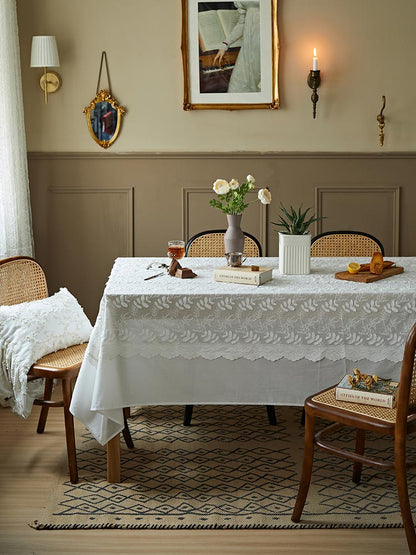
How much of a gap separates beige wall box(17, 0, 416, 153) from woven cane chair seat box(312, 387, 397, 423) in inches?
105

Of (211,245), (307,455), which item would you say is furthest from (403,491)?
(211,245)

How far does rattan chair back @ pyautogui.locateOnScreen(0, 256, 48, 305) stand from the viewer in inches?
137

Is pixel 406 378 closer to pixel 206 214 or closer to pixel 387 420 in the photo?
pixel 387 420

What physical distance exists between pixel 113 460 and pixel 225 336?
2.28 feet

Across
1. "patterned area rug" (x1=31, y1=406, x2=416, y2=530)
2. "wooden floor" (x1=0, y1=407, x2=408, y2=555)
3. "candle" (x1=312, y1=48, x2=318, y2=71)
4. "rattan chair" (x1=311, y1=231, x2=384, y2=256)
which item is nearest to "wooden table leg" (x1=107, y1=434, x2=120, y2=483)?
"patterned area rug" (x1=31, y1=406, x2=416, y2=530)

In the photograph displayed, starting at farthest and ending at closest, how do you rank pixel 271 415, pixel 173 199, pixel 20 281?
pixel 173 199 → pixel 271 415 → pixel 20 281

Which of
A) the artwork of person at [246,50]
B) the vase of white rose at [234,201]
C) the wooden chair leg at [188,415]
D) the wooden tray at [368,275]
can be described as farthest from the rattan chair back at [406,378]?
the artwork of person at [246,50]

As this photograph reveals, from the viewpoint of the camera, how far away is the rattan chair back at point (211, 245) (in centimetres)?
408

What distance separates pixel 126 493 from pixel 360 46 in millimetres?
3305

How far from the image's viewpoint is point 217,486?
299 cm

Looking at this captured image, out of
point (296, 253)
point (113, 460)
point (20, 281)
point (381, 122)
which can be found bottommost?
point (113, 460)

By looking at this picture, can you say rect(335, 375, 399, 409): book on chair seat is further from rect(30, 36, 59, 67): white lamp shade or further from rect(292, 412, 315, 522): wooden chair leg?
rect(30, 36, 59, 67): white lamp shade

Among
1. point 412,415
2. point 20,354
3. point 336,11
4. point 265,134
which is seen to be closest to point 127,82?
point 265,134

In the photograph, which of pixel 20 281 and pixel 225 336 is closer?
pixel 225 336
